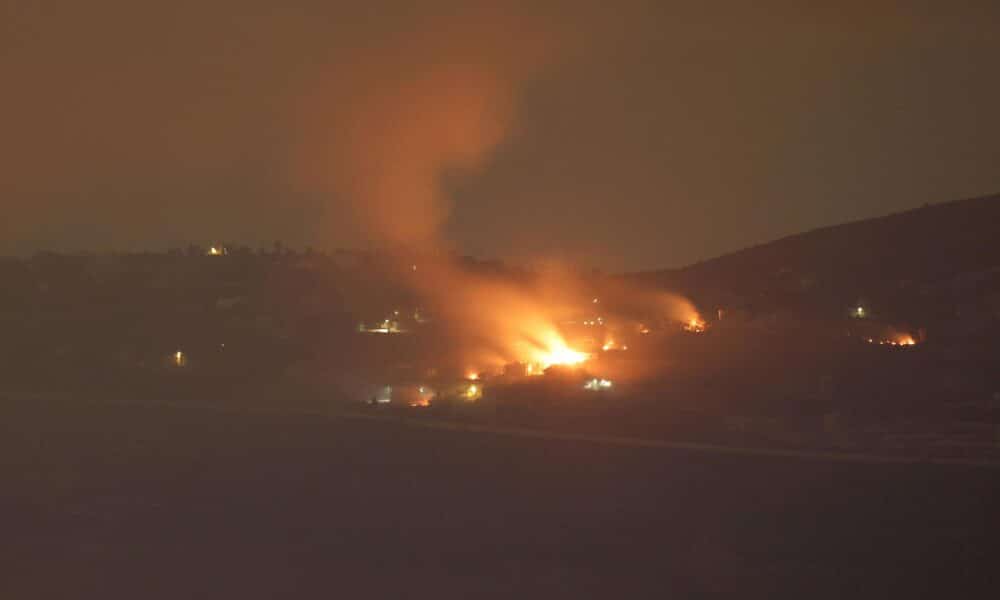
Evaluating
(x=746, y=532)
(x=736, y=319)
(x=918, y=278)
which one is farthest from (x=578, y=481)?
(x=918, y=278)

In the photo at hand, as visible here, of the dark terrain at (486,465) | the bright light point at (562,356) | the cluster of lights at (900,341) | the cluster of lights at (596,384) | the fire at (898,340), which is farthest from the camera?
the fire at (898,340)

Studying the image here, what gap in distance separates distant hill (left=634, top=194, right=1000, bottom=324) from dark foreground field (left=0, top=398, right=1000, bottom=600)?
127 ft

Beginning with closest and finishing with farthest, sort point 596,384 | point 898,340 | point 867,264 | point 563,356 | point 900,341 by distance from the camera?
point 596,384 < point 563,356 < point 900,341 < point 898,340 < point 867,264

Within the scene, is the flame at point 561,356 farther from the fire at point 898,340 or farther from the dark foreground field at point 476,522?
the dark foreground field at point 476,522

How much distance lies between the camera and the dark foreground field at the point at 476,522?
11.3m

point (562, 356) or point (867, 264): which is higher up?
point (867, 264)

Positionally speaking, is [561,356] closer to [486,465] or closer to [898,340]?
[898,340]

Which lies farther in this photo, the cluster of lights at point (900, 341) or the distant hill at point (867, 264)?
the distant hill at point (867, 264)

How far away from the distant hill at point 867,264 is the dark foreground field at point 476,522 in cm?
3876

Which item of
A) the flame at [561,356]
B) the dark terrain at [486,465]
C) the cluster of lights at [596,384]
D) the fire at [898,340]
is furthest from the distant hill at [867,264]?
the cluster of lights at [596,384]

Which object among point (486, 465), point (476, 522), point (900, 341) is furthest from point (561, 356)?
point (476, 522)

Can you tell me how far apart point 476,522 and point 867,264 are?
66165 millimetres

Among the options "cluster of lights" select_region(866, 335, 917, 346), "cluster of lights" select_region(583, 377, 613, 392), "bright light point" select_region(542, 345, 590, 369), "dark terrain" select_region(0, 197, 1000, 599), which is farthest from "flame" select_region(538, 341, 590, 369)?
"cluster of lights" select_region(866, 335, 917, 346)

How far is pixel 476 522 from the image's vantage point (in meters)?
14.5
